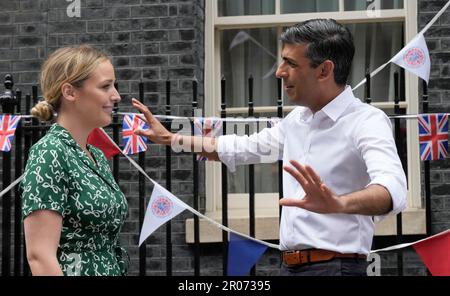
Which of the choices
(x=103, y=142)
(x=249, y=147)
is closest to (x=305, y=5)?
(x=103, y=142)

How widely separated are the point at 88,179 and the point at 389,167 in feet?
3.78

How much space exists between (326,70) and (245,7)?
11.6ft

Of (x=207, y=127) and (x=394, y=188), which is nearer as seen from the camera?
(x=394, y=188)

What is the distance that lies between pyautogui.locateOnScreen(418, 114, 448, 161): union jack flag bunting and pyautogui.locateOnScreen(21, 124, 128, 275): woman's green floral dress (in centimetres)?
234

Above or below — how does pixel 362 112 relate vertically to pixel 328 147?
above

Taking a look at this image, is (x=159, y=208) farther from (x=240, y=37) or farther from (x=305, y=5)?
(x=305, y=5)

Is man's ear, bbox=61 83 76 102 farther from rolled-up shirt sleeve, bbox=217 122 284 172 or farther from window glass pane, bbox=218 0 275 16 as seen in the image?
window glass pane, bbox=218 0 275 16

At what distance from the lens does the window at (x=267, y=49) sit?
6.77m

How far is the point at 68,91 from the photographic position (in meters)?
3.42

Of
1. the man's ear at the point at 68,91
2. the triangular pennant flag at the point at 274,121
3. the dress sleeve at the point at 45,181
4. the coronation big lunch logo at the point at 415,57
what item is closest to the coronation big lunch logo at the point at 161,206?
the triangular pennant flag at the point at 274,121

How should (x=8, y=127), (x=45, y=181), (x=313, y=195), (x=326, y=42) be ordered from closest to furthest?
(x=313, y=195)
(x=45, y=181)
(x=326, y=42)
(x=8, y=127)

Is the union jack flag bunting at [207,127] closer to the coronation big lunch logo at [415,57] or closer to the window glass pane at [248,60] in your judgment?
the coronation big lunch logo at [415,57]

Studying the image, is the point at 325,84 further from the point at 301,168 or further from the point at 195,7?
the point at 195,7

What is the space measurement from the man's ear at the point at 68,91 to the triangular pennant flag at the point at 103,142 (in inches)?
74.7
